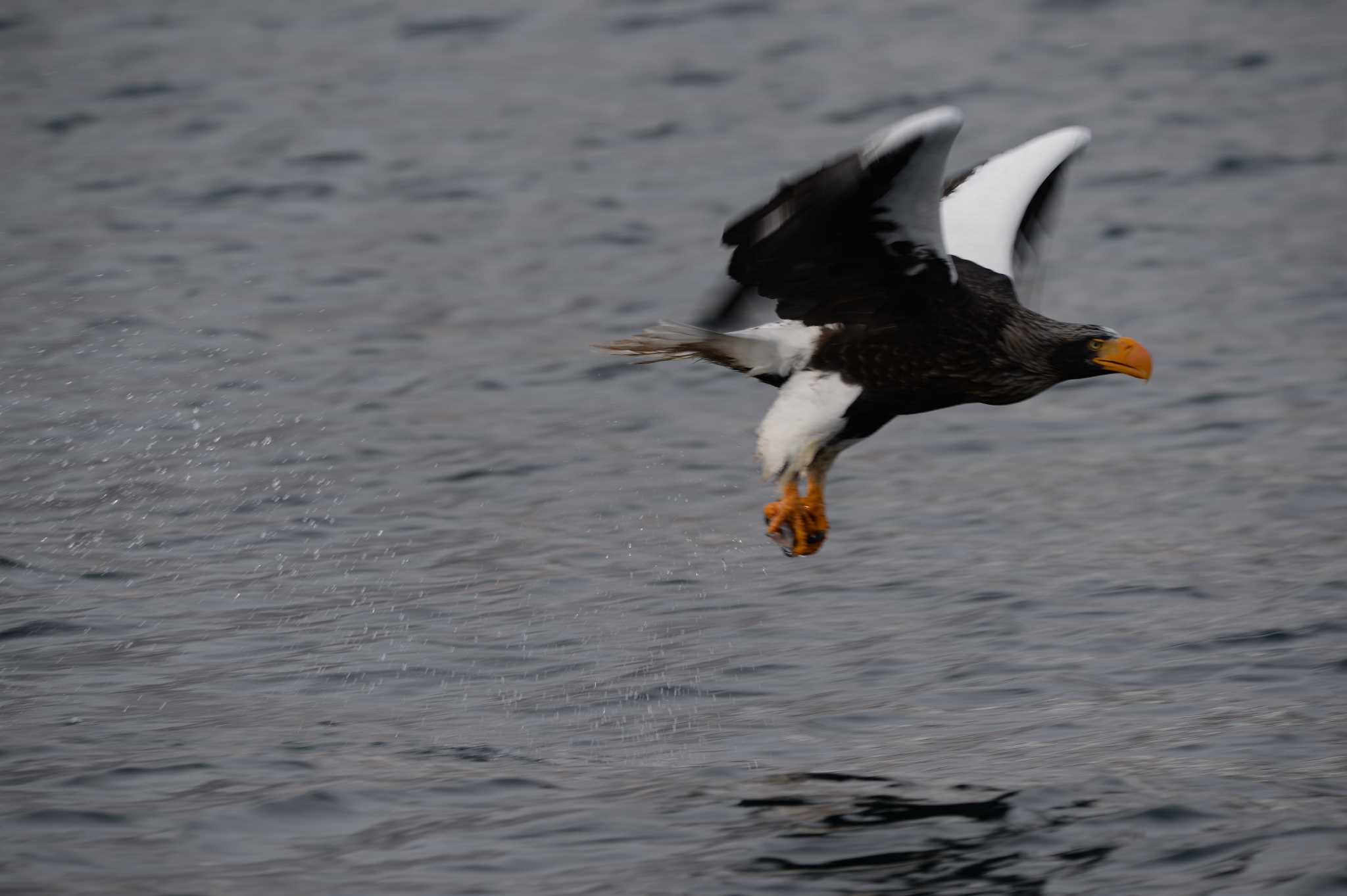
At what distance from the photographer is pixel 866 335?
684 centimetres

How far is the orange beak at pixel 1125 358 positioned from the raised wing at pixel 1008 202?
1.92ft

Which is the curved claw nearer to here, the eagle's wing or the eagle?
the eagle

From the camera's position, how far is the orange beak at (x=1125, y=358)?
688 centimetres

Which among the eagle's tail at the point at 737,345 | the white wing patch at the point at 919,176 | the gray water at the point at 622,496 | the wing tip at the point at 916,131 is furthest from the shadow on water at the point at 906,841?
the wing tip at the point at 916,131

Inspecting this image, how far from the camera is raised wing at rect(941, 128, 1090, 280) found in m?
7.52

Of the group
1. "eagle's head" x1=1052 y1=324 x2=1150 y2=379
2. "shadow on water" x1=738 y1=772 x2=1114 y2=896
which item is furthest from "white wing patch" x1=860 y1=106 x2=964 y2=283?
"shadow on water" x1=738 y1=772 x2=1114 y2=896

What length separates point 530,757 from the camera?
636 cm

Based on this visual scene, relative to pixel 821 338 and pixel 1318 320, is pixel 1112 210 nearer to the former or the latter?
pixel 1318 320

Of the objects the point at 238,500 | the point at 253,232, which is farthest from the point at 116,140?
the point at 238,500

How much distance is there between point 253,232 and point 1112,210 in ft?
17.7

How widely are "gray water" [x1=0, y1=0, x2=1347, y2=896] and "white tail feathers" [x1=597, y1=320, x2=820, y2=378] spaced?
3.49 ft

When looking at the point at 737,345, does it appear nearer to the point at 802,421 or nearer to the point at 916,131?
the point at 802,421

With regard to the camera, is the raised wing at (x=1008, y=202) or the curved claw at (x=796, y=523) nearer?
the curved claw at (x=796, y=523)

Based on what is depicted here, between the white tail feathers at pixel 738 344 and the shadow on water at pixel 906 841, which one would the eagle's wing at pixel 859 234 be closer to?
the white tail feathers at pixel 738 344
